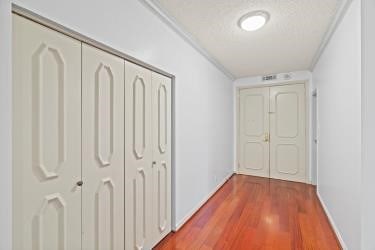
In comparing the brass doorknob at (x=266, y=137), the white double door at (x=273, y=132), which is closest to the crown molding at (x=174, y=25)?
the white double door at (x=273, y=132)

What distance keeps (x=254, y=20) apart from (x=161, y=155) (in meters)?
1.82

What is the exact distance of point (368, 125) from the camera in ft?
4.50

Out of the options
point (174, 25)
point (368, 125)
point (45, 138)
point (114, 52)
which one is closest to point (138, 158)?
point (45, 138)

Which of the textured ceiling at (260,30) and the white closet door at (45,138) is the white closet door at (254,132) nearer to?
the textured ceiling at (260,30)

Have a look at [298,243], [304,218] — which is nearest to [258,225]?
[298,243]

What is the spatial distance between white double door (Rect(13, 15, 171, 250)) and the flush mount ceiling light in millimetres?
1238

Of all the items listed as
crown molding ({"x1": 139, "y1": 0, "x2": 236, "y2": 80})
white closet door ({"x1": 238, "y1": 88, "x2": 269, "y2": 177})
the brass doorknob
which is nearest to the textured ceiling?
crown molding ({"x1": 139, "y1": 0, "x2": 236, "y2": 80})

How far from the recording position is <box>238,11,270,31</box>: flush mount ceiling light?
190 cm

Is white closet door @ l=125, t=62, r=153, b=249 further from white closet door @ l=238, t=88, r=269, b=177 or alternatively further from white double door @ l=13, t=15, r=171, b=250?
white closet door @ l=238, t=88, r=269, b=177

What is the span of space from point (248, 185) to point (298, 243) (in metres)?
1.88

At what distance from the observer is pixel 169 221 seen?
83.0 inches

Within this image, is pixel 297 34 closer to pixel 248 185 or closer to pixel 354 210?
pixel 354 210

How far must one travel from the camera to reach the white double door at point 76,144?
36.3 inches

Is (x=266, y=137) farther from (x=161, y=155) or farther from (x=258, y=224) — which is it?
(x=161, y=155)
